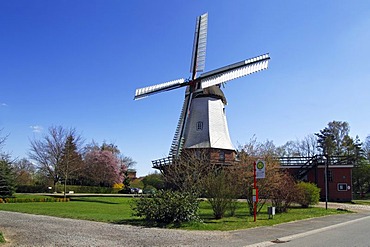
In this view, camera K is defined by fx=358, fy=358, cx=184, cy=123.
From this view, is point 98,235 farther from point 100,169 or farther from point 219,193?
point 100,169

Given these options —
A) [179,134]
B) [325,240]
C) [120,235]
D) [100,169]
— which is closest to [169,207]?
[120,235]

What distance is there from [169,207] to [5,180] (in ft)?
84.2

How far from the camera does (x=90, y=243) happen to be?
11000mm

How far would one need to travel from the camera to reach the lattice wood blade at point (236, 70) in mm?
39344

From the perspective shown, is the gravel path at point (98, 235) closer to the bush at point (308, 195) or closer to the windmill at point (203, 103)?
the bush at point (308, 195)

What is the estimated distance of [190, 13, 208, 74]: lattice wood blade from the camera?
138 feet

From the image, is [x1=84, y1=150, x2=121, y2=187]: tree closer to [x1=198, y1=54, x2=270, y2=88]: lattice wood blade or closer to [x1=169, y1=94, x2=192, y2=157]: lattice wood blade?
[x1=169, y1=94, x2=192, y2=157]: lattice wood blade

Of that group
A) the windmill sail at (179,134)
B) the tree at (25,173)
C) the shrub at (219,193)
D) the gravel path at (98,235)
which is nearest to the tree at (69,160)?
the tree at (25,173)

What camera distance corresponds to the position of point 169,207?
16062mm

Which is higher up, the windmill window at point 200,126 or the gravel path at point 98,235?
the windmill window at point 200,126

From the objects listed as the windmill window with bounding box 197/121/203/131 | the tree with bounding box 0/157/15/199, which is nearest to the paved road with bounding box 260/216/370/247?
the windmill window with bounding box 197/121/203/131

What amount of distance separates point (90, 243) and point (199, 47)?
3432cm

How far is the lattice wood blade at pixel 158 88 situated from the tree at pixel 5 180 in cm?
1489

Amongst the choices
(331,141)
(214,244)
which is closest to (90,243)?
(214,244)
